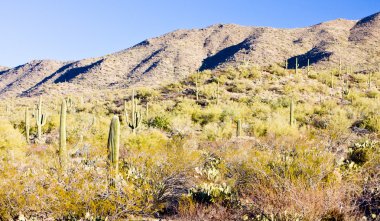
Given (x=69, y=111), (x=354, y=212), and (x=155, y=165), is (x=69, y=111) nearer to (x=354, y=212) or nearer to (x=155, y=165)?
(x=155, y=165)

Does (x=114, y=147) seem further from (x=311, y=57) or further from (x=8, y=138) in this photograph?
(x=311, y=57)

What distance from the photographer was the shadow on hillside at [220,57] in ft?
208

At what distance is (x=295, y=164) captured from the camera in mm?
7625

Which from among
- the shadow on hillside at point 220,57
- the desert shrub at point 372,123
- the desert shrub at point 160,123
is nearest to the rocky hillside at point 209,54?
the shadow on hillside at point 220,57

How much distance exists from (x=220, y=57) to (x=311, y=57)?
16.7 meters

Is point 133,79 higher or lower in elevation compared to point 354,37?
lower

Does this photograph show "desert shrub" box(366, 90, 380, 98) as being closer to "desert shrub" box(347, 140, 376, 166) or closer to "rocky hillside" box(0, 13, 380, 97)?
"rocky hillside" box(0, 13, 380, 97)

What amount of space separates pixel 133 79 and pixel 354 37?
35.3 meters

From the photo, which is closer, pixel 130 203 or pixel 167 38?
pixel 130 203

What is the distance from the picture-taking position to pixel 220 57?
65938mm

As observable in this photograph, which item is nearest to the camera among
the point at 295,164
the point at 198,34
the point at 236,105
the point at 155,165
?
the point at 295,164

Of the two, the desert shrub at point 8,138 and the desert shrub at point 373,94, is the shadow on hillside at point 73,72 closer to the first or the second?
the desert shrub at point 373,94

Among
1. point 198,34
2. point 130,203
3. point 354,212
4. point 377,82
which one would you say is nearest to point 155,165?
point 130,203

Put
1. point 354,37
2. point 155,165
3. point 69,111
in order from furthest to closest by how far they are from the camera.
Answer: point 354,37 < point 69,111 < point 155,165
